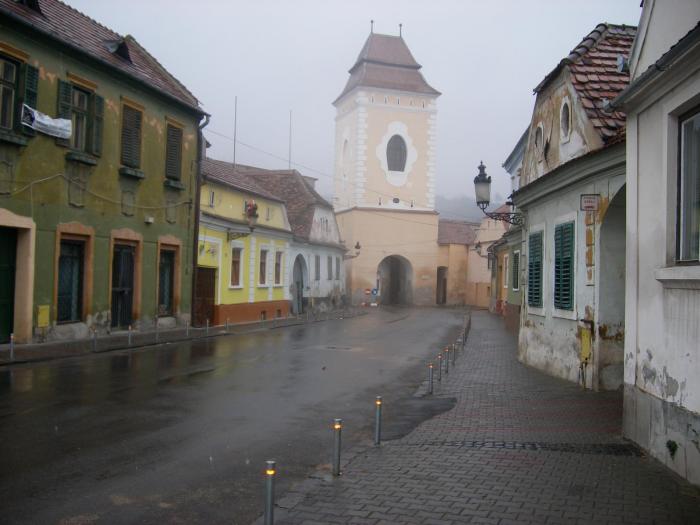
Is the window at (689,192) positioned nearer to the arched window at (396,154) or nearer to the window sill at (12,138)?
the window sill at (12,138)

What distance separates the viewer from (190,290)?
1055 inches

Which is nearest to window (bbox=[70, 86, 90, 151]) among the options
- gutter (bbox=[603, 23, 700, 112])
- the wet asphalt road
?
the wet asphalt road

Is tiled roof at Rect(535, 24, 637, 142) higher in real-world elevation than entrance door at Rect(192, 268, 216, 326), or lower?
higher

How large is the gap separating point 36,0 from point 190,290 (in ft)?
38.5

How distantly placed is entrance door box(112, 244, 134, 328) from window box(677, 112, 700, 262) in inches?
727

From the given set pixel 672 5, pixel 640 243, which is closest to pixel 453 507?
pixel 640 243

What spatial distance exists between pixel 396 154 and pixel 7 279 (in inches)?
1795

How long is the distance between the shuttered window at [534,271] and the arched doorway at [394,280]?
145ft

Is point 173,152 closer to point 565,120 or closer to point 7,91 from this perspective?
point 7,91

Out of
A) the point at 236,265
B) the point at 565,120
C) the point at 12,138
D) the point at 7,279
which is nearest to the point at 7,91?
the point at 12,138

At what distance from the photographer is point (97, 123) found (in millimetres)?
20516

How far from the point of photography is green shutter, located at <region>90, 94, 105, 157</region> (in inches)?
796

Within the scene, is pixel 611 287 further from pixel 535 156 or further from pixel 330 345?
pixel 330 345

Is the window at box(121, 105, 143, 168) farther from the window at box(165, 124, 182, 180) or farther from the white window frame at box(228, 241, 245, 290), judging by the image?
the white window frame at box(228, 241, 245, 290)
